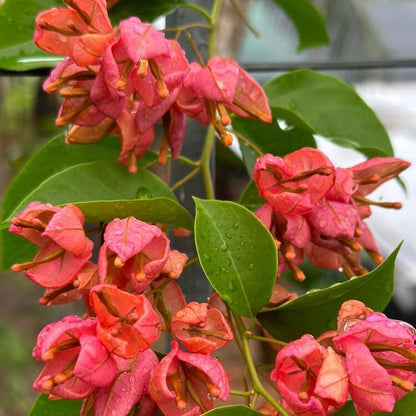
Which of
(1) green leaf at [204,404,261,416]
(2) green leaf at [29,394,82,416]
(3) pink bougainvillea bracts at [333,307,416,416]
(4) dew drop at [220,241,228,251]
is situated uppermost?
(4) dew drop at [220,241,228,251]

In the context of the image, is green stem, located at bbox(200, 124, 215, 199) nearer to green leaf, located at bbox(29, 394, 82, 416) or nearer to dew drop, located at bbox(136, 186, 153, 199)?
dew drop, located at bbox(136, 186, 153, 199)

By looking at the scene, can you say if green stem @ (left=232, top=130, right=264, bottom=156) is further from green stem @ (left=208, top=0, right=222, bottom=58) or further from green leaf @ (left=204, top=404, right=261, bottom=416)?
green leaf @ (left=204, top=404, right=261, bottom=416)

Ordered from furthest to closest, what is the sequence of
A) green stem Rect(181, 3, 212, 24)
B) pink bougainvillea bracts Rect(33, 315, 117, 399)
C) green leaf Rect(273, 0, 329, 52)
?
→ green leaf Rect(273, 0, 329, 52) → green stem Rect(181, 3, 212, 24) → pink bougainvillea bracts Rect(33, 315, 117, 399)

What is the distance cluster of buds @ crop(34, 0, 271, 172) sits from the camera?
0.45m

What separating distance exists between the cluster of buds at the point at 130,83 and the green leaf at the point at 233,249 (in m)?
0.05

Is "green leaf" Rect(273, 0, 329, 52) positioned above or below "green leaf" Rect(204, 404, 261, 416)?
above

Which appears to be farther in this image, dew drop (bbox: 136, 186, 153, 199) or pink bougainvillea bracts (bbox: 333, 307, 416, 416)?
dew drop (bbox: 136, 186, 153, 199)

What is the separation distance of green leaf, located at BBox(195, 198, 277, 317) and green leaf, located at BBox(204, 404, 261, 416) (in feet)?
0.23

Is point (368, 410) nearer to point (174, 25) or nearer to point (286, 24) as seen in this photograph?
point (174, 25)

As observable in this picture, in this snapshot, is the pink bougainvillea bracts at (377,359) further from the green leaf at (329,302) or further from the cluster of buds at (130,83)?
the cluster of buds at (130,83)

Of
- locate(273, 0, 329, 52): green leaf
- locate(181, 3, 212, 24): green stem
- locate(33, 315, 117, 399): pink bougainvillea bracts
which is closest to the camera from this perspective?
locate(33, 315, 117, 399): pink bougainvillea bracts

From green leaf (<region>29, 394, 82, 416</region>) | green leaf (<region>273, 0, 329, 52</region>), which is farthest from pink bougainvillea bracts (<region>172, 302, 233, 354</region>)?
green leaf (<region>273, 0, 329, 52</region>)

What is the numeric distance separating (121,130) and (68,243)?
0.30 feet

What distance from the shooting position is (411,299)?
2248 millimetres
